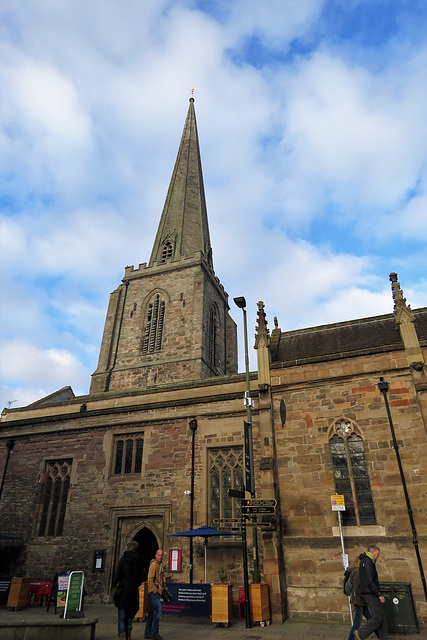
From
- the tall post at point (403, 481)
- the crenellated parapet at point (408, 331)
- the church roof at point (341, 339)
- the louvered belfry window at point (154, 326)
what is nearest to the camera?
the tall post at point (403, 481)

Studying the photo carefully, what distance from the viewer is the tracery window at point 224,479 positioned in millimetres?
14873

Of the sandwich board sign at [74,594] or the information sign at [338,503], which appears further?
the information sign at [338,503]

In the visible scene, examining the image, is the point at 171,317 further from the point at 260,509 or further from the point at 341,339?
the point at 260,509

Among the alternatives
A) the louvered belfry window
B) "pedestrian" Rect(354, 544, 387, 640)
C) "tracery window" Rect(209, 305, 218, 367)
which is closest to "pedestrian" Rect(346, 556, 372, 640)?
"pedestrian" Rect(354, 544, 387, 640)

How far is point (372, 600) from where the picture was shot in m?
7.65

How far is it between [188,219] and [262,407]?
26.2 metres

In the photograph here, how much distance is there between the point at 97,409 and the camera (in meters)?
18.6

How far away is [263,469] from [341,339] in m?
6.09

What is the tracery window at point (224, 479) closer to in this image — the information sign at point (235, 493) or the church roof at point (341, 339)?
the information sign at point (235, 493)

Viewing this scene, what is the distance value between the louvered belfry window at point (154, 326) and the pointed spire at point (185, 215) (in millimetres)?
4357

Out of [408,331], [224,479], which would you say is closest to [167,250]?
[224,479]

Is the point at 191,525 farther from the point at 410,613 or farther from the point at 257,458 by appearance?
the point at 410,613

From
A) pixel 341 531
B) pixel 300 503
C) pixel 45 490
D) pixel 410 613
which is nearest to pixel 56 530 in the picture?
pixel 45 490

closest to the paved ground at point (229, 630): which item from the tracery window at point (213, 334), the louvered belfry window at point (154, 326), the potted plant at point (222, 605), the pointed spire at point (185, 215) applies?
the potted plant at point (222, 605)
